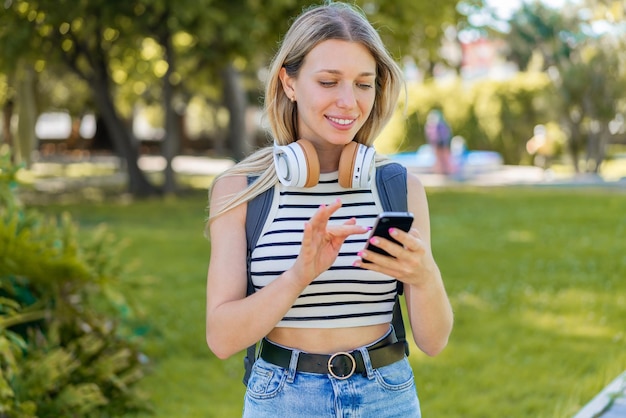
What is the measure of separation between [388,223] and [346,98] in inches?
19.7

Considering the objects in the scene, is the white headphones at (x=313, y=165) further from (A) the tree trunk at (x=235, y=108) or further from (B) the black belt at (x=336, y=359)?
(A) the tree trunk at (x=235, y=108)

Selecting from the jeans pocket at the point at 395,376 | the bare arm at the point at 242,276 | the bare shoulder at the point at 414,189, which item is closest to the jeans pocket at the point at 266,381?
the bare arm at the point at 242,276

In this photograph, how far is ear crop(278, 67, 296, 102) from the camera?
8.54 feet

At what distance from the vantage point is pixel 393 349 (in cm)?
248

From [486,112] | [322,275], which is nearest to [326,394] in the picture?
[322,275]

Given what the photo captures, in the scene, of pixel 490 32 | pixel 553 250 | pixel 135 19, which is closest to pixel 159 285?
pixel 553 250

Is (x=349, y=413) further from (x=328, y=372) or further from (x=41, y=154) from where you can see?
(x=41, y=154)

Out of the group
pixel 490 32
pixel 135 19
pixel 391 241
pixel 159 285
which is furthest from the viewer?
pixel 490 32

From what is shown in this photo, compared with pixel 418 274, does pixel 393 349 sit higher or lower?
lower

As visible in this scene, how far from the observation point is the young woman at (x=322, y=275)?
2379 millimetres

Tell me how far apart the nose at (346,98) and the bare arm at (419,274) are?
11.3 inches

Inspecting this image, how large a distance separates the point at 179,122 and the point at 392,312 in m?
43.2

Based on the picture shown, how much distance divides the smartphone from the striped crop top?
1.01 ft

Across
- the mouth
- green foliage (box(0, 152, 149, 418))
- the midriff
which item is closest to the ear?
the mouth
